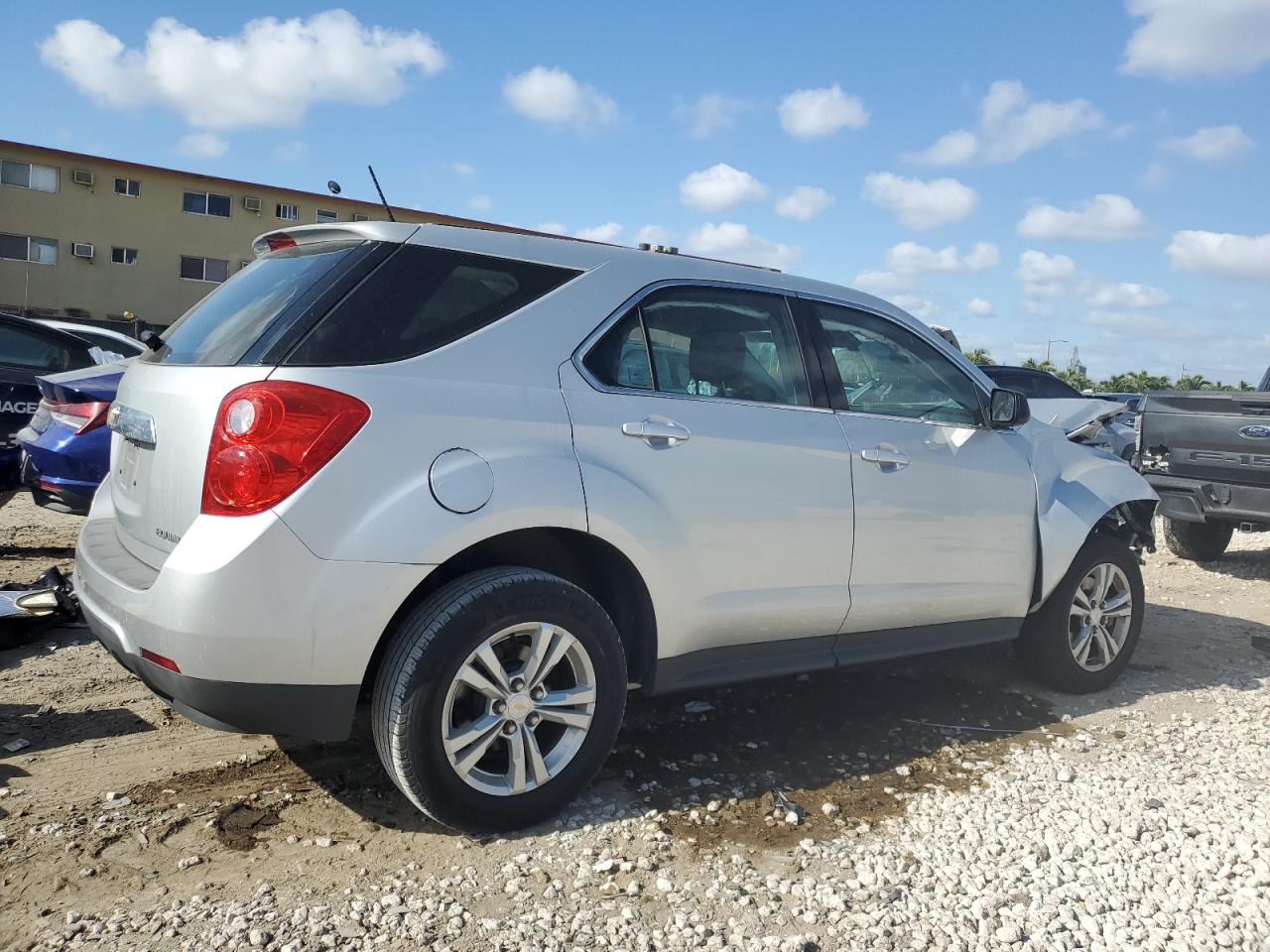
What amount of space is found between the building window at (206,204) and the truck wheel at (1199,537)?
111 ft

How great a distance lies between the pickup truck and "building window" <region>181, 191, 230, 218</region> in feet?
110

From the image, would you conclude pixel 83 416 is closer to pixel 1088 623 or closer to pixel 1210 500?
pixel 1088 623

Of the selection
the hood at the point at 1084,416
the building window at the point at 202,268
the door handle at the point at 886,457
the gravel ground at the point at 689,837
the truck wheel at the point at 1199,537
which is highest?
the building window at the point at 202,268

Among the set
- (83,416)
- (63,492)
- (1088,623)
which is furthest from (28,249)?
(1088,623)

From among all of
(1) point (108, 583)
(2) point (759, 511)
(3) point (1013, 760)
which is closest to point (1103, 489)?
(3) point (1013, 760)

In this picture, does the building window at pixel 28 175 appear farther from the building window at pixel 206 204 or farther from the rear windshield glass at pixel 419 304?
the rear windshield glass at pixel 419 304

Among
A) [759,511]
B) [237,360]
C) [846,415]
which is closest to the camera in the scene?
[237,360]

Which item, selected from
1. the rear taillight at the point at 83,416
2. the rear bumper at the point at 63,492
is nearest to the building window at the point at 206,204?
the rear taillight at the point at 83,416

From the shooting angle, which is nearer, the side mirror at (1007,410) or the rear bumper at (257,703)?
the rear bumper at (257,703)

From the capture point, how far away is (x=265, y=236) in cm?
363

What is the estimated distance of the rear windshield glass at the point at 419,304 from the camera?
285 centimetres

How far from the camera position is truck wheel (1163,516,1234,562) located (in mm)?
8969

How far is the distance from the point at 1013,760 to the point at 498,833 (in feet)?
7.02

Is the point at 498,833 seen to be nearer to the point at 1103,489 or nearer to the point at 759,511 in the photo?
the point at 759,511
